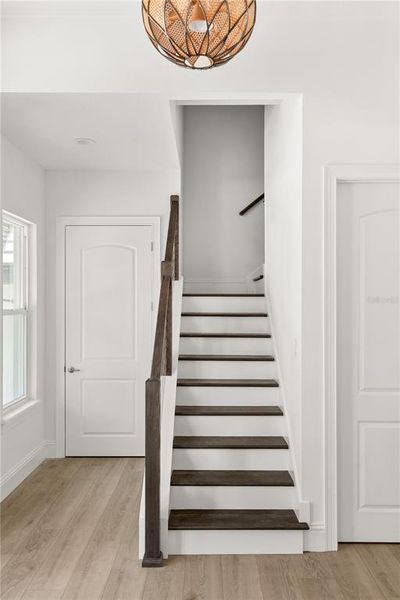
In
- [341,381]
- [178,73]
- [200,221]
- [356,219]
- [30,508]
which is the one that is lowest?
[30,508]

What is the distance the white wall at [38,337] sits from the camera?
418 cm

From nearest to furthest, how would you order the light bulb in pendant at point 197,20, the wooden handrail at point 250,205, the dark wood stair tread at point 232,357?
the light bulb in pendant at point 197,20 → the dark wood stair tread at point 232,357 → the wooden handrail at point 250,205

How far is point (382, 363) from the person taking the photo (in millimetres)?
3326

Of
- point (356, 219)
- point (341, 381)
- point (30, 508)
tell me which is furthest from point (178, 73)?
point (30, 508)

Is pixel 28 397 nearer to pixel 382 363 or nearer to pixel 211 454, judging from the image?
pixel 211 454

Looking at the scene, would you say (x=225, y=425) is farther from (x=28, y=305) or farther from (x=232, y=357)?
(x=28, y=305)

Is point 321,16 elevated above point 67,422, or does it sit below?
above

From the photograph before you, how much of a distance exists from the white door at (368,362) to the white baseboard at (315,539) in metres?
0.16

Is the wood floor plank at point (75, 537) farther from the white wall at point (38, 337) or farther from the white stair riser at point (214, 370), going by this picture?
the white stair riser at point (214, 370)

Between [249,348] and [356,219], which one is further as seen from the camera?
[249,348]

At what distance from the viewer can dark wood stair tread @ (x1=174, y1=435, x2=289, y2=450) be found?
140 inches

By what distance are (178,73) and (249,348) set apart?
2190 mm

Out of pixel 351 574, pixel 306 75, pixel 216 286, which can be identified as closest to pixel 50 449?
pixel 216 286

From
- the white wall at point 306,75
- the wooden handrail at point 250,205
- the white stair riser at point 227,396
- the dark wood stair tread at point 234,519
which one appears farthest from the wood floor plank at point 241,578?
the wooden handrail at point 250,205
